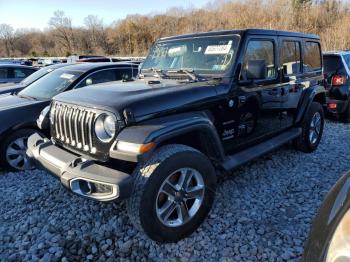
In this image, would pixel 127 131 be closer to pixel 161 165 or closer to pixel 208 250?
pixel 161 165

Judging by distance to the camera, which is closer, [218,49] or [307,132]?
[218,49]

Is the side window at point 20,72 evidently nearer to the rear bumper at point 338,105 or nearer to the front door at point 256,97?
the front door at point 256,97

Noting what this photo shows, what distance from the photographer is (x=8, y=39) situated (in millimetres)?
70625

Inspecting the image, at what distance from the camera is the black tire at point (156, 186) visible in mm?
2506

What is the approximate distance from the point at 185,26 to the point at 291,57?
119 ft

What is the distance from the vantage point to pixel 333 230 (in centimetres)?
162

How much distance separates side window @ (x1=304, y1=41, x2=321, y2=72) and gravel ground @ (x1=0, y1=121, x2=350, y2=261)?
1.71m

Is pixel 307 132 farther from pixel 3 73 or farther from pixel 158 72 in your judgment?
pixel 3 73

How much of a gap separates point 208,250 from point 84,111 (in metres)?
1.72

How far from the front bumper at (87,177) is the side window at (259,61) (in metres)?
1.90

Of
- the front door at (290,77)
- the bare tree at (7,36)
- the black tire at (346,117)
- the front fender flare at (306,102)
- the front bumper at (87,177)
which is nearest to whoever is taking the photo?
the front bumper at (87,177)

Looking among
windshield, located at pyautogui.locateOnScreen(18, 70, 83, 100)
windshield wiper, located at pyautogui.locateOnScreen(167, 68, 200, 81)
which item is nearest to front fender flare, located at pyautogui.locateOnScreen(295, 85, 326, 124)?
windshield wiper, located at pyautogui.locateOnScreen(167, 68, 200, 81)

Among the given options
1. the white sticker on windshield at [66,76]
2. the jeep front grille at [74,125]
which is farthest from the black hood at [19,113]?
the jeep front grille at [74,125]

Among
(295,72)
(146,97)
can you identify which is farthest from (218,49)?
(295,72)
